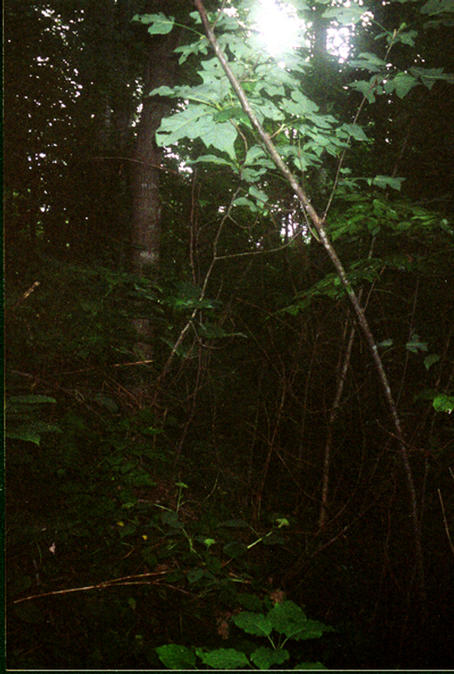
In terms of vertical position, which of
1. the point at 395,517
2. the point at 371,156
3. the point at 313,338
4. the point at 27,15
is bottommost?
the point at 395,517

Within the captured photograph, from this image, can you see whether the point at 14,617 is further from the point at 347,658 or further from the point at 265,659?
the point at 347,658

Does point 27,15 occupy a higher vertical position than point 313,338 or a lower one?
higher

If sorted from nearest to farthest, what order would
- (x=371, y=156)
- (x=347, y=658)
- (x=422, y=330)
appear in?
(x=347, y=658), (x=422, y=330), (x=371, y=156)

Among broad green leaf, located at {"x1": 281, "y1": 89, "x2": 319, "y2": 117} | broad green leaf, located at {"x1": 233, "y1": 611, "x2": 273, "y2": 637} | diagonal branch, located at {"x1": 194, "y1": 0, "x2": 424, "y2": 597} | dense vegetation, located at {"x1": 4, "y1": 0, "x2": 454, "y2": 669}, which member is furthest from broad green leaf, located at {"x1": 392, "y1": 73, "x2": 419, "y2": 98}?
broad green leaf, located at {"x1": 233, "y1": 611, "x2": 273, "y2": 637}

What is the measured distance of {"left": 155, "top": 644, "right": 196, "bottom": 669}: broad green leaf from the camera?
4.21 ft

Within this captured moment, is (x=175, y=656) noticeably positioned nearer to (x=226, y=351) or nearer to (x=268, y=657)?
(x=268, y=657)

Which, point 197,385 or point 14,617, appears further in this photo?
point 197,385

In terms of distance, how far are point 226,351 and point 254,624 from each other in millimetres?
2378

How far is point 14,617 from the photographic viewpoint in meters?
1.53

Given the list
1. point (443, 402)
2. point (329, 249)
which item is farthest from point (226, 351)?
point (443, 402)

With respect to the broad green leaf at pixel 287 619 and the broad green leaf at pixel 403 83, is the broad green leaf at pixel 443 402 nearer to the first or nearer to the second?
the broad green leaf at pixel 287 619

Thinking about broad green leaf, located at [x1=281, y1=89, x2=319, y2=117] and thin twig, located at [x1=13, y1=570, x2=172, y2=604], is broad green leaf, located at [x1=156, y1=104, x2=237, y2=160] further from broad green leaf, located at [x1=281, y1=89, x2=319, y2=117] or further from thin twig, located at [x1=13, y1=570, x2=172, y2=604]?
thin twig, located at [x1=13, y1=570, x2=172, y2=604]

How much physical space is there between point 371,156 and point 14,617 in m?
3.88

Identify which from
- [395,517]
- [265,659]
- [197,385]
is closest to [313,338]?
[197,385]
